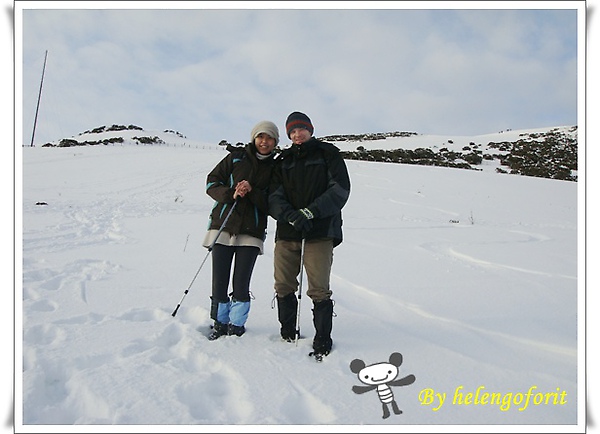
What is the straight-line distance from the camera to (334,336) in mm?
3152

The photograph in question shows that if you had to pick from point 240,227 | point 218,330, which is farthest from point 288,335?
point 240,227

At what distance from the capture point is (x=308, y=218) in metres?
2.82

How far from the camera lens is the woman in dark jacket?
3086 millimetres

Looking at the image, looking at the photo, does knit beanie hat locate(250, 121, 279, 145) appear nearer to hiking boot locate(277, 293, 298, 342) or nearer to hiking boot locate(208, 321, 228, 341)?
hiking boot locate(277, 293, 298, 342)

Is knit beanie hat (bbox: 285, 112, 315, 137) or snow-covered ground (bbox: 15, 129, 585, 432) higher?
knit beanie hat (bbox: 285, 112, 315, 137)

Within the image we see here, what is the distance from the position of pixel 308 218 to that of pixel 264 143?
75 centimetres

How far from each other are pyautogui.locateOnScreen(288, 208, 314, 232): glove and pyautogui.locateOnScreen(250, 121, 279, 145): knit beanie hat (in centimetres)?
70

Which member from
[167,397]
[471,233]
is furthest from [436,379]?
[471,233]

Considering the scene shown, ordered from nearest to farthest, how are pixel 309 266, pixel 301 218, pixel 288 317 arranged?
1. pixel 301 218
2. pixel 309 266
3. pixel 288 317

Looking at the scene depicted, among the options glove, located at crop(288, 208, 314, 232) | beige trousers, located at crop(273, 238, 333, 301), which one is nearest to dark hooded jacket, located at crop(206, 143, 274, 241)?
beige trousers, located at crop(273, 238, 333, 301)

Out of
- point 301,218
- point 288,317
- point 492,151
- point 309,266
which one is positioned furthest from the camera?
point 492,151

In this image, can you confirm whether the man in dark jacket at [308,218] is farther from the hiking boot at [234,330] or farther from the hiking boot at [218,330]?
the hiking boot at [218,330]

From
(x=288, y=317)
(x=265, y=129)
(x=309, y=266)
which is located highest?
(x=265, y=129)

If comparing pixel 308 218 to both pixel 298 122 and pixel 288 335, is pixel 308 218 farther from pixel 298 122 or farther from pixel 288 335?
pixel 288 335
